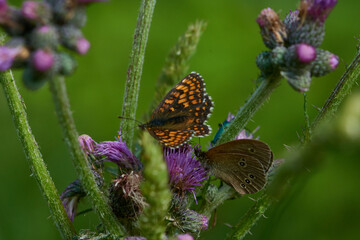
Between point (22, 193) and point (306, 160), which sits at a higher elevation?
point (306, 160)

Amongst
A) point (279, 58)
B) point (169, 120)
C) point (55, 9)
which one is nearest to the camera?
point (55, 9)

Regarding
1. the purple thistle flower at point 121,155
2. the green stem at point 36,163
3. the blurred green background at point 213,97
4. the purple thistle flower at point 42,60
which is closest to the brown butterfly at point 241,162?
the purple thistle flower at point 121,155

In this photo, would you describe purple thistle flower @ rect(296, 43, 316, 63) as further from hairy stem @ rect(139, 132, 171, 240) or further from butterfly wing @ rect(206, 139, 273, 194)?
hairy stem @ rect(139, 132, 171, 240)

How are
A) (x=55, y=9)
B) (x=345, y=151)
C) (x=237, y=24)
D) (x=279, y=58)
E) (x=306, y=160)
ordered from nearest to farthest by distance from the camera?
(x=345, y=151), (x=306, y=160), (x=55, y=9), (x=279, y=58), (x=237, y=24)

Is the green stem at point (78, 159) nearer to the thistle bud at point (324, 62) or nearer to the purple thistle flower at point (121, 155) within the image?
the purple thistle flower at point (121, 155)

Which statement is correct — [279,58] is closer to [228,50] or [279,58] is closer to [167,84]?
[167,84]

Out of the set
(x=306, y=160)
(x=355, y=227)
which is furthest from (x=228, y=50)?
(x=306, y=160)

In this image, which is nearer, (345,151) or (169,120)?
(345,151)
